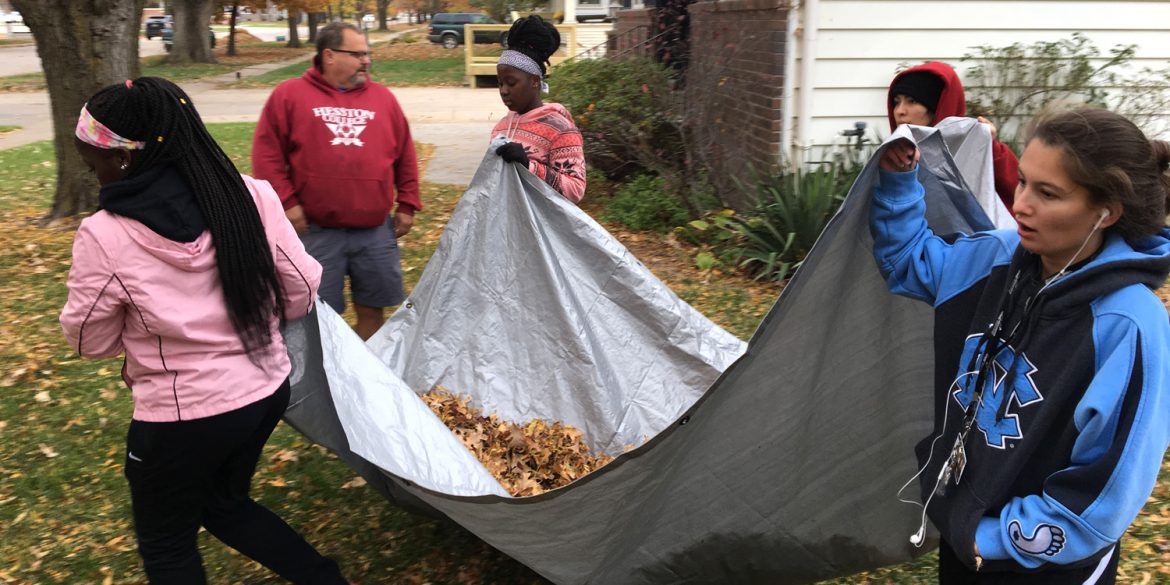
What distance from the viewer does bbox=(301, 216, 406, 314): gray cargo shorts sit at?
12.3 ft

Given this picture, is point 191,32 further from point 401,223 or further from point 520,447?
point 520,447

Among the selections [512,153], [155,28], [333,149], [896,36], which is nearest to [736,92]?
[896,36]

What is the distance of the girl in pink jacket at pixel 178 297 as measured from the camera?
213cm

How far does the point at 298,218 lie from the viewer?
363cm

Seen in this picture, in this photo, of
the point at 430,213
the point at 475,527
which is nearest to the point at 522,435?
the point at 475,527

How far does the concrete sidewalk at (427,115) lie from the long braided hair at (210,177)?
7.31m

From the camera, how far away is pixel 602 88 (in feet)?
30.4

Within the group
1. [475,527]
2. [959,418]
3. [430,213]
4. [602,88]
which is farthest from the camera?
[602,88]

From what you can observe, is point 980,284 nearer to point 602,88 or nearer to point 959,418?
point 959,418

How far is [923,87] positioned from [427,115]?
44.8ft

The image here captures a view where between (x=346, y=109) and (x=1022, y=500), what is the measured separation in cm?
287

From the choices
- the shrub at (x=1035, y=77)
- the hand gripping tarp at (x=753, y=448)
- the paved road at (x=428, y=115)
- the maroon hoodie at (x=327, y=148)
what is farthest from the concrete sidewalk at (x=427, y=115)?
the hand gripping tarp at (x=753, y=448)

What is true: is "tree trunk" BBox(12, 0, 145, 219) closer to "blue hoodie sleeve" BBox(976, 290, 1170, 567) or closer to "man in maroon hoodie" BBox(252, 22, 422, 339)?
"man in maroon hoodie" BBox(252, 22, 422, 339)

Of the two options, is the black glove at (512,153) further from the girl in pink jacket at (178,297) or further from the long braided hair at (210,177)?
the long braided hair at (210,177)
